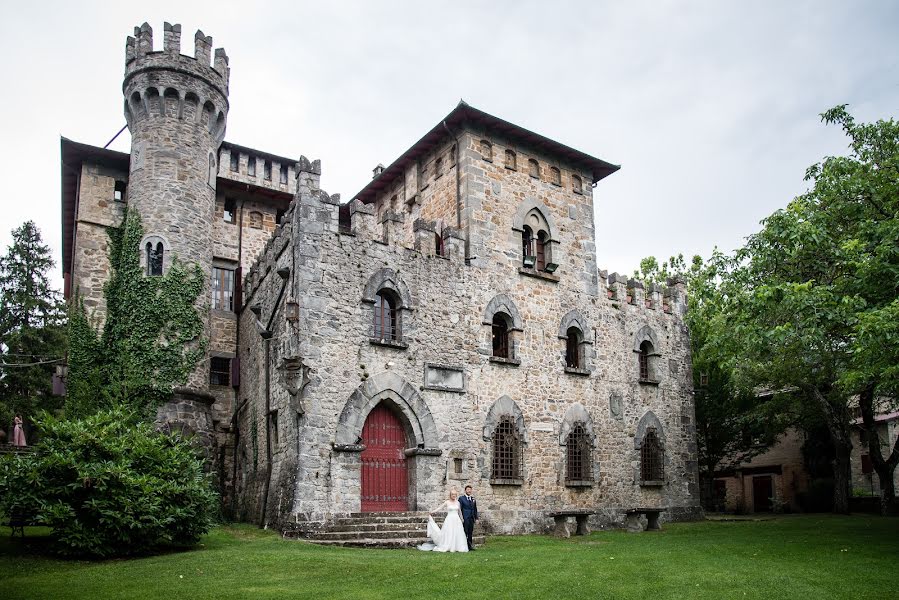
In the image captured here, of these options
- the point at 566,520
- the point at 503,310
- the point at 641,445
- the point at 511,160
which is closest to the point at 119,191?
the point at 511,160

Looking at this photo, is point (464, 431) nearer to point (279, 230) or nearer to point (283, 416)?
point (283, 416)

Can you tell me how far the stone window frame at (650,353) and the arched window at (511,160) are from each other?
7068mm

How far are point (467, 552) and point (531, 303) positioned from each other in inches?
357

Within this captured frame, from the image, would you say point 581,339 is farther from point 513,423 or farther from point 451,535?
point 451,535

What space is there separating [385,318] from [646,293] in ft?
36.0

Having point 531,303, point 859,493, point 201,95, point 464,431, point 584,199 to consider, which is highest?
point 201,95

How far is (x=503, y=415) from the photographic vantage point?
69.1 ft

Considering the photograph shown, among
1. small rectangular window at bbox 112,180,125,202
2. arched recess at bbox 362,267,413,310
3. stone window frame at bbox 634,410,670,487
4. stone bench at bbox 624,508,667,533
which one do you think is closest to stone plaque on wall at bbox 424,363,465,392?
arched recess at bbox 362,267,413,310

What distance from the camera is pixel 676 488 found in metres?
25.1

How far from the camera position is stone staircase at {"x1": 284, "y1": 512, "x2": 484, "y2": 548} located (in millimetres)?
16203

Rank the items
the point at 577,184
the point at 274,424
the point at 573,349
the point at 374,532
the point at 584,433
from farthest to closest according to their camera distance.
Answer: the point at 577,184 < the point at 573,349 < the point at 584,433 < the point at 274,424 < the point at 374,532

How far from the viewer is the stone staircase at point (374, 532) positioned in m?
16.2

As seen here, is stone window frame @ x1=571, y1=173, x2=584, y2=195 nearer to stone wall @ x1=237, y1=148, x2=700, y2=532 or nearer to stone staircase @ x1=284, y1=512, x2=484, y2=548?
stone wall @ x1=237, y1=148, x2=700, y2=532

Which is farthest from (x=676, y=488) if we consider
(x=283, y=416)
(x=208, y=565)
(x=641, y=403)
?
(x=208, y=565)
